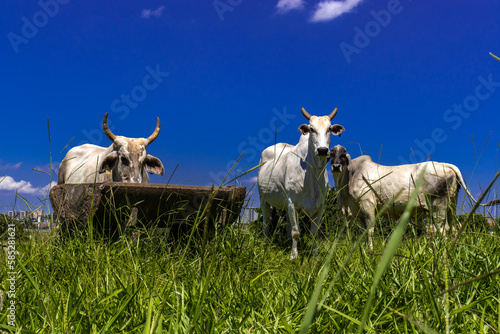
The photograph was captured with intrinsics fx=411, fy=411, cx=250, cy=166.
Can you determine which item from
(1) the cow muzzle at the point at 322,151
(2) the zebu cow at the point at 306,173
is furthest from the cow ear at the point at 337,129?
(1) the cow muzzle at the point at 322,151

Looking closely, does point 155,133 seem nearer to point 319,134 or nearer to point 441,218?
point 319,134

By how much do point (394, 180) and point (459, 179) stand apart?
1.25m

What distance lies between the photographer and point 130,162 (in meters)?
5.71

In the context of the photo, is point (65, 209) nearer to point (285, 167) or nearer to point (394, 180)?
point (285, 167)

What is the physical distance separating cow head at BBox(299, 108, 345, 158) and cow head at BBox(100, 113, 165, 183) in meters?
2.31

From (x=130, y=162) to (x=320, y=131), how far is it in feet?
9.23

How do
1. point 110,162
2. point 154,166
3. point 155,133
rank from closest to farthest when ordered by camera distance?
point 110,162 < point 154,166 < point 155,133

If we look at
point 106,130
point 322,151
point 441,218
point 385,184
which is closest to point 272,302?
point 441,218

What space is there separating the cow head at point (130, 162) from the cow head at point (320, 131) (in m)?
2.31

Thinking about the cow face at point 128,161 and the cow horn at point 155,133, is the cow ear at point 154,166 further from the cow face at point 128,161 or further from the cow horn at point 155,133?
the cow horn at point 155,133

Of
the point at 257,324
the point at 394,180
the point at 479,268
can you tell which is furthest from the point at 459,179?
the point at 257,324

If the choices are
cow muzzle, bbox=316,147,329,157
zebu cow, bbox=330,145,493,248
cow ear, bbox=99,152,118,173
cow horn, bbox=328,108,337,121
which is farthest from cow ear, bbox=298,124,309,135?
cow ear, bbox=99,152,118,173

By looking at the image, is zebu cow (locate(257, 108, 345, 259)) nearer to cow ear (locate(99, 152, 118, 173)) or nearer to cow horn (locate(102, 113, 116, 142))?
cow ear (locate(99, 152, 118, 173))

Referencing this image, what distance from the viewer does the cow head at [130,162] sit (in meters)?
5.69
